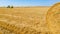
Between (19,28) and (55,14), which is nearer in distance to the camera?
(55,14)

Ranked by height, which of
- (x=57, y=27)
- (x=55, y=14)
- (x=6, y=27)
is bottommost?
(x=6, y=27)

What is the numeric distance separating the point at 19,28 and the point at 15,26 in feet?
1.23

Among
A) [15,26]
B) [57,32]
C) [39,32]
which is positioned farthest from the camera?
[15,26]

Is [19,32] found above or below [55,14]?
below

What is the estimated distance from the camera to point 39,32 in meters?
6.13

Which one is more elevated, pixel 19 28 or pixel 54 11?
pixel 54 11

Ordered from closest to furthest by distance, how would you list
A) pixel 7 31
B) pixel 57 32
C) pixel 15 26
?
pixel 57 32
pixel 7 31
pixel 15 26

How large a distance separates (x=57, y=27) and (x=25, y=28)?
5.10 ft

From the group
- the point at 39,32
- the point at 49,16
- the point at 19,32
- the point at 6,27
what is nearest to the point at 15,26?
the point at 6,27

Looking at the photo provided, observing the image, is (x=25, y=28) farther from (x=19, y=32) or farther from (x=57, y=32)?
(x=57, y=32)

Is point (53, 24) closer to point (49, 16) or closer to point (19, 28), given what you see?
point (49, 16)

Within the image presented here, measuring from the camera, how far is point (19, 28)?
6770 millimetres

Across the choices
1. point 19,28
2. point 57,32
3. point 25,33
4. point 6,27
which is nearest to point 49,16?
point 57,32

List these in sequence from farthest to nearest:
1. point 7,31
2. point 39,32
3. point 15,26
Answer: point 15,26 → point 7,31 → point 39,32
